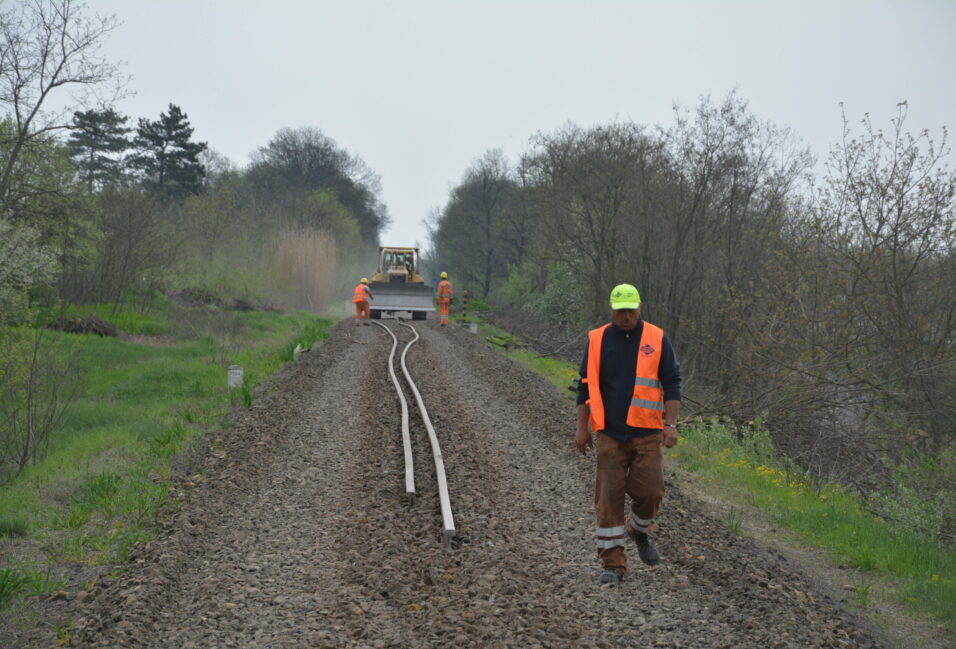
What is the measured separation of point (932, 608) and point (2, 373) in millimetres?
13098

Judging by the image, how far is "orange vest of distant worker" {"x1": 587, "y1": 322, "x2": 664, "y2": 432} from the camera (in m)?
5.25

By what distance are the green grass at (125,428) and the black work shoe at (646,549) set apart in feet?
12.9

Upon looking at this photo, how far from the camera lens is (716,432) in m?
11.6

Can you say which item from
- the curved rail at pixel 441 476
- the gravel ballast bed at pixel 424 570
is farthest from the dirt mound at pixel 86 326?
the gravel ballast bed at pixel 424 570

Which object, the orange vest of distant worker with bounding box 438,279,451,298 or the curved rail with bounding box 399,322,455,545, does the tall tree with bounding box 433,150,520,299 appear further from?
the curved rail with bounding box 399,322,455,545

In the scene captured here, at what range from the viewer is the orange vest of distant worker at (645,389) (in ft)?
17.2

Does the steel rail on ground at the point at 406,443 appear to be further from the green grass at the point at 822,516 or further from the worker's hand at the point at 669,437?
the green grass at the point at 822,516

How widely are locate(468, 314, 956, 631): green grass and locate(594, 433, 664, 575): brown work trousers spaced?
5.57 feet

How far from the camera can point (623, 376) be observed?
534 cm

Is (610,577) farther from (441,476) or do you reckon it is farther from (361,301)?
(361,301)

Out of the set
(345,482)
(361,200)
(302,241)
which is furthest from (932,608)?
(361,200)

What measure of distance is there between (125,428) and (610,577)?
1012 centimetres

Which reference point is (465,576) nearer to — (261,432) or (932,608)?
(932,608)

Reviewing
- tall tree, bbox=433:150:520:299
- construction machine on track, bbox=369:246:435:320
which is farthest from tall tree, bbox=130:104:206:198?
construction machine on track, bbox=369:246:435:320
